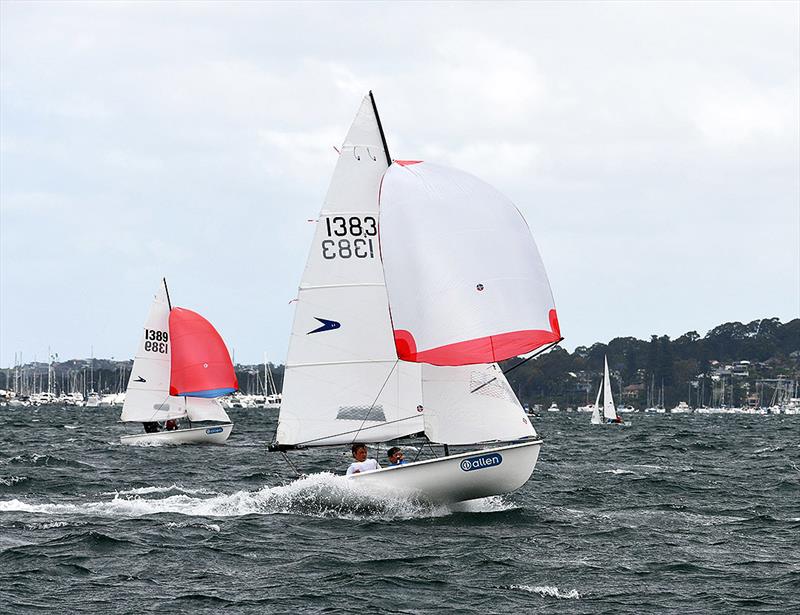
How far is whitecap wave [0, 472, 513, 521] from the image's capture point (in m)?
18.9

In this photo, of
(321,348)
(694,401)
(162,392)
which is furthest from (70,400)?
(321,348)

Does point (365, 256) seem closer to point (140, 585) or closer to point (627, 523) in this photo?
point (627, 523)

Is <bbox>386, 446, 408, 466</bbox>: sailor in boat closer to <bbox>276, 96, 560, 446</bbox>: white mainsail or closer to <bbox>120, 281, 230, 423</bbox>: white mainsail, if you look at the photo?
<bbox>276, 96, 560, 446</bbox>: white mainsail

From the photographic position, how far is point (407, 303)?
745 inches

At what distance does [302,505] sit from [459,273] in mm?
4704

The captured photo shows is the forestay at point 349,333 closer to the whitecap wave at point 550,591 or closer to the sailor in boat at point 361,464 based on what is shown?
the sailor in boat at point 361,464

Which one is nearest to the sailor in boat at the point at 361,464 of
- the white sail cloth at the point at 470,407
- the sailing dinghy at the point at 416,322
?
the sailing dinghy at the point at 416,322

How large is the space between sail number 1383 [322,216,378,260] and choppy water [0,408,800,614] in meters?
3.65

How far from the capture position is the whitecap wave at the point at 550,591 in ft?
43.4

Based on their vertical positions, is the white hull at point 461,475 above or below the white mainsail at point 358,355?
below

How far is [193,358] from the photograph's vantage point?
41.8m

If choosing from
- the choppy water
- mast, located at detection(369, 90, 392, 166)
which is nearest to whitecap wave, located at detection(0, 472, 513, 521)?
the choppy water

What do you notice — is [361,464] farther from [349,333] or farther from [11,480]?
[11,480]

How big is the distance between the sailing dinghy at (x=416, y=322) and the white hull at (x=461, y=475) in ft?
0.07
